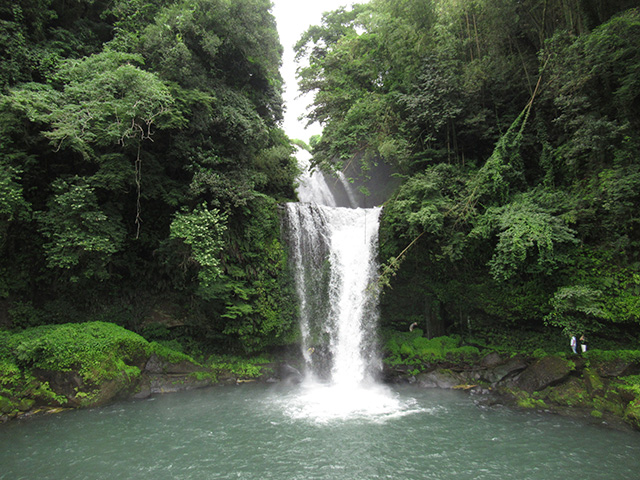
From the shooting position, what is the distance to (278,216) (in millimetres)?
12430

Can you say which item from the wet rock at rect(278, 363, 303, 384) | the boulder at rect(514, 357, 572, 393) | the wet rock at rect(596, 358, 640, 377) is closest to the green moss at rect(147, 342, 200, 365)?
the wet rock at rect(278, 363, 303, 384)

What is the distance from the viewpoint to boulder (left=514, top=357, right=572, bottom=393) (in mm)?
8852

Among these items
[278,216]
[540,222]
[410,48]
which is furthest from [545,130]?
[278,216]

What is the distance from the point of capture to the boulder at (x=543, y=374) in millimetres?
8852

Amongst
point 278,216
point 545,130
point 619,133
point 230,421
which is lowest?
point 230,421

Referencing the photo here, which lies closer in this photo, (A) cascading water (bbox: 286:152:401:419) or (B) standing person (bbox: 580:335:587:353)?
(B) standing person (bbox: 580:335:587:353)

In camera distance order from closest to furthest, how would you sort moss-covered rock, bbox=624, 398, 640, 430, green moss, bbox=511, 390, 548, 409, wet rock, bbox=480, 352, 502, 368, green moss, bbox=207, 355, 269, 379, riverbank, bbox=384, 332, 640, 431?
1. moss-covered rock, bbox=624, 398, 640, 430
2. riverbank, bbox=384, 332, 640, 431
3. green moss, bbox=511, 390, 548, 409
4. wet rock, bbox=480, 352, 502, 368
5. green moss, bbox=207, 355, 269, 379

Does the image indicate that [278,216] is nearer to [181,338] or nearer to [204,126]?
[204,126]

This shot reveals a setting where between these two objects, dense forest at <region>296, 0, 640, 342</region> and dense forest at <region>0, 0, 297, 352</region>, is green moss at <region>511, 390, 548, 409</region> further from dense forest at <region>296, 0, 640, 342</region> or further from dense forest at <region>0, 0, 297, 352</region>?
dense forest at <region>0, 0, 297, 352</region>

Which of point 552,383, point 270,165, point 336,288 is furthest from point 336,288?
point 552,383

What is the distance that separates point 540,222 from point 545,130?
12.1 ft

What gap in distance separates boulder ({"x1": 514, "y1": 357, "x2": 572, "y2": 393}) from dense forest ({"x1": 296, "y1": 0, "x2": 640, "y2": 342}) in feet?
3.46

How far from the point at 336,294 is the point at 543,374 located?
6.70m

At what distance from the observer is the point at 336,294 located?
12.1 meters
